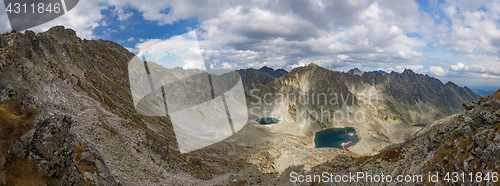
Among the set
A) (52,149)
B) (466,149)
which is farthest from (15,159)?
(466,149)

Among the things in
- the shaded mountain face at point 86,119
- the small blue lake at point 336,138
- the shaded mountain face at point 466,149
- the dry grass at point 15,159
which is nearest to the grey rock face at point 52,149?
the dry grass at point 15,159

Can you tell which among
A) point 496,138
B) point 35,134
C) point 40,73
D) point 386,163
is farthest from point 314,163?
point 40,73

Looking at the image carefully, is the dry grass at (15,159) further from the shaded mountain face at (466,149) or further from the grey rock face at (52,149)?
the shaded mountain face at (466,149)

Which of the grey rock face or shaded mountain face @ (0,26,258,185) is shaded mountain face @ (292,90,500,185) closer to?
shaded mountain face @ (0,26,258,185)

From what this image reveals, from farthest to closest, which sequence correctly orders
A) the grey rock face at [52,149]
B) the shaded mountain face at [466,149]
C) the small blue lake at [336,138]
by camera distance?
1. the small blue lake at [336,138]
2. the shaded mountain face at [466,149]
3. the grey rock face at [52,149]

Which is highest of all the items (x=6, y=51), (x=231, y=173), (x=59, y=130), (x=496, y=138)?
(x=6, y=51)

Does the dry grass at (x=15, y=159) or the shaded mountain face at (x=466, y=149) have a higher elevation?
the dry grass at (x=15, y=159)

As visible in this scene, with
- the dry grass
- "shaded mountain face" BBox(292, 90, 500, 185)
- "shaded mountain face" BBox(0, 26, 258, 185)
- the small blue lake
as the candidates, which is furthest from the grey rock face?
the small blue lake

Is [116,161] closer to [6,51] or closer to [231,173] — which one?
[6,51]
